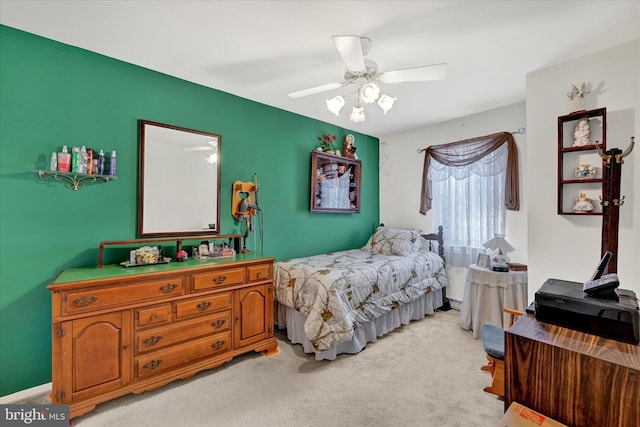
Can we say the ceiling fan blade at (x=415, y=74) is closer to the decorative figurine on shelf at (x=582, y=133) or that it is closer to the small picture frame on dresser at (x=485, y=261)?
the decorative figurine on shelf at (x=582, y=133)

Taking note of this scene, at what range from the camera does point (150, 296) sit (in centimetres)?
200

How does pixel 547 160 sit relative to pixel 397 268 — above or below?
above

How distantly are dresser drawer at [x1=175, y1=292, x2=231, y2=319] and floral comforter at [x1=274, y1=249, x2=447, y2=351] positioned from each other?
2.11 ft

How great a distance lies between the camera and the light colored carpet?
177 centimetres

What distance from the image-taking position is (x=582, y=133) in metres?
2.19

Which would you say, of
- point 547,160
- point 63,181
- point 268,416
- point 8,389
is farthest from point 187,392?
point 547,160

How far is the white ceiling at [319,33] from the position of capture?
1.71m

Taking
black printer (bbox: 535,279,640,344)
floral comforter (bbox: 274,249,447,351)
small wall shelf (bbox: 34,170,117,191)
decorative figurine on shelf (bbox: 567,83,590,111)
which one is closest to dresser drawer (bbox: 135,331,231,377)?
floral comforter (bbox: 274,249,447,351)

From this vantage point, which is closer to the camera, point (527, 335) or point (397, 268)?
point (527, 335)

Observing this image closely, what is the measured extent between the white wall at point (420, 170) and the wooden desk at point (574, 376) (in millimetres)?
2517

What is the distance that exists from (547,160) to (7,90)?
411cm

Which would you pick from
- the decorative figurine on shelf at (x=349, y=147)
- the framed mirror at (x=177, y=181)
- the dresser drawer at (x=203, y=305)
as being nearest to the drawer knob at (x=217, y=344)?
the dresser drawer at (x=203, y=305)

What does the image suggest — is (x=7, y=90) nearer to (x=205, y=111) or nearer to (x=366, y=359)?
(x=205, y=111)

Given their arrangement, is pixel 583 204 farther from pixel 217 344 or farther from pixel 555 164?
pixel 217 344
